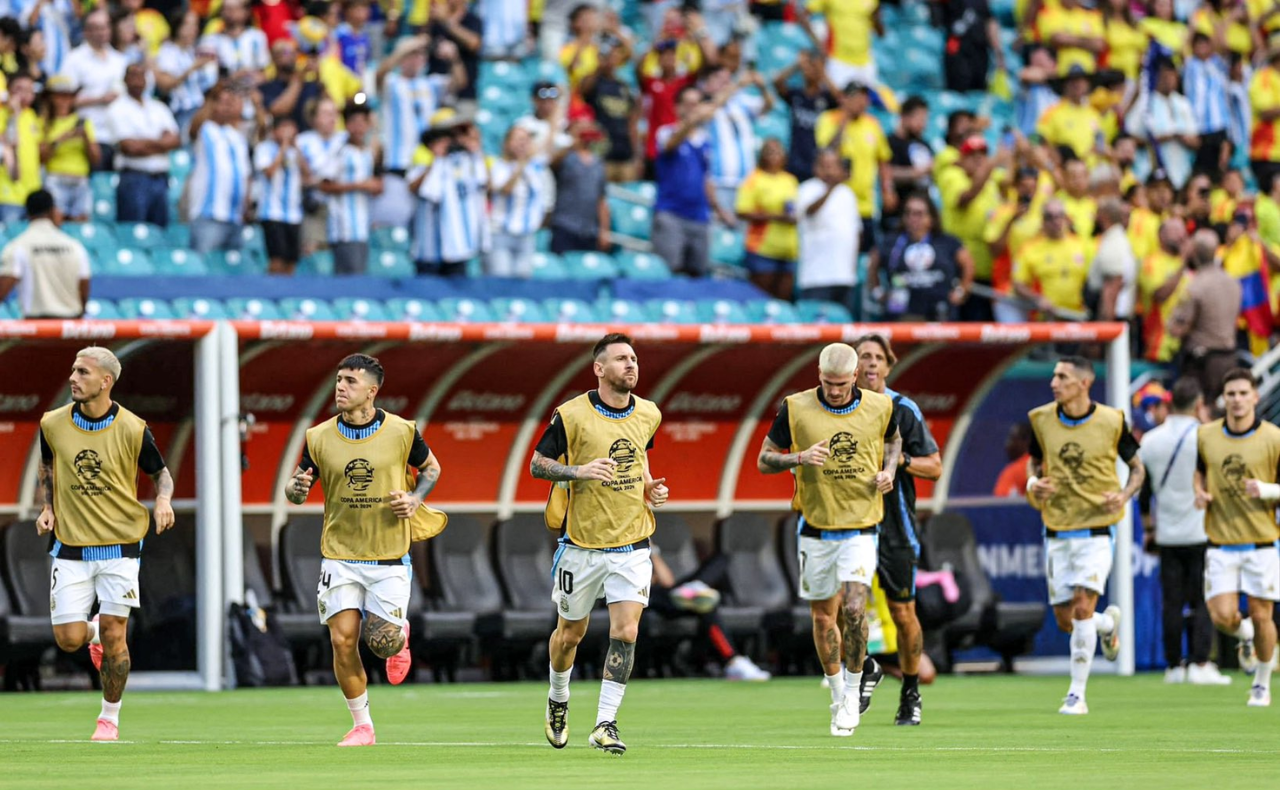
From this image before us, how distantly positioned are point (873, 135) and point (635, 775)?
15038 mm

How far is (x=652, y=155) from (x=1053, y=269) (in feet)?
14.6

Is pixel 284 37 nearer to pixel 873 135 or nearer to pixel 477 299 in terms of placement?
pixel 477 299

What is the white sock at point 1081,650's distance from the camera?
1539 cm

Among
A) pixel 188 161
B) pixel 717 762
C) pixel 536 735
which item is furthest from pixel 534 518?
pixel 717 762

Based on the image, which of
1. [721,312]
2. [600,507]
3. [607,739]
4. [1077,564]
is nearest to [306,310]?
[721,312]

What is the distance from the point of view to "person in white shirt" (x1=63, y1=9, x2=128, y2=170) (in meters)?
21.5

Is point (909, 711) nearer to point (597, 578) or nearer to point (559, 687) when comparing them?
point (597, 578)

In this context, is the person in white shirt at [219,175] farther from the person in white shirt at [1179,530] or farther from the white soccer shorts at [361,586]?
the white soccer shorts at [361,586]

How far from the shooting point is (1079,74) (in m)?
27.1

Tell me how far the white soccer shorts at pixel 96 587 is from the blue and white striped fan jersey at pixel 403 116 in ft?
33.9

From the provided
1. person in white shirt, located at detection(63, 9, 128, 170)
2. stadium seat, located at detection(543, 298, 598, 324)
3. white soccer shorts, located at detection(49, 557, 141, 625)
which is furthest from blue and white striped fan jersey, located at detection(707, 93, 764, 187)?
white soccer shorts, located at detection(49, 557, 141, 625)

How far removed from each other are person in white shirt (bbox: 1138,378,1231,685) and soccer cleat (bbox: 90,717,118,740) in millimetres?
9474

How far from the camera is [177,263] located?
2097 cm

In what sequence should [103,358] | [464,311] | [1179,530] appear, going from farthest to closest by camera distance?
1. [464,311]
2. [1179,530]
3. [103,358]
